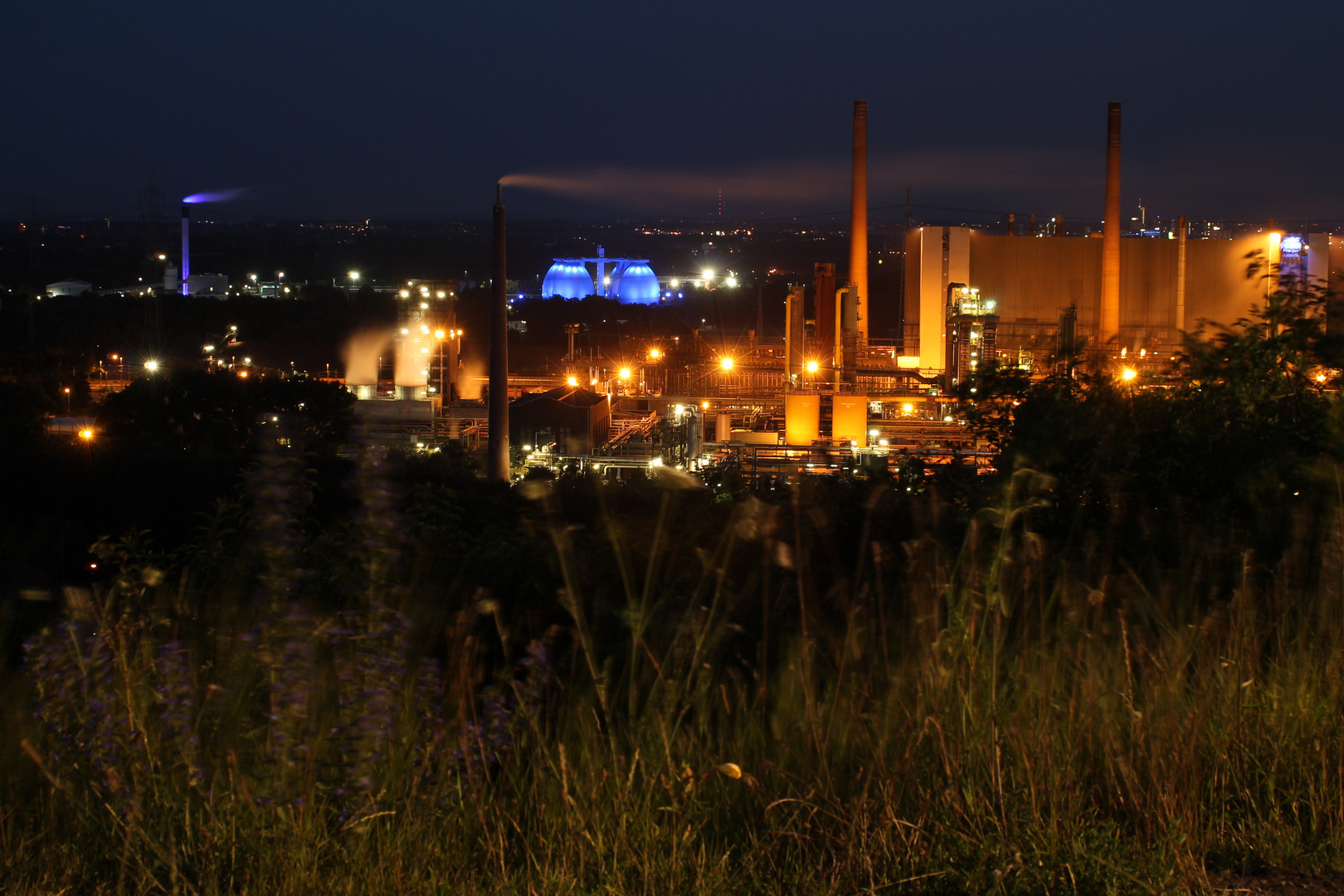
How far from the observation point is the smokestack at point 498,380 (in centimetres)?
1199

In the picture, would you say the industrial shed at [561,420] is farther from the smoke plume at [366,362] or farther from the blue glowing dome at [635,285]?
the blue glowing dome at [635,285]

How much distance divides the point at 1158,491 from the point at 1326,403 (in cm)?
56

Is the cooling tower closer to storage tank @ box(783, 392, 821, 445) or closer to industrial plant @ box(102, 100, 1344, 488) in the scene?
industrial plant @ box(102, 100, 1344, 488)

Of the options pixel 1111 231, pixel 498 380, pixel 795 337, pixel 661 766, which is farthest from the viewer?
pixel 1111 231

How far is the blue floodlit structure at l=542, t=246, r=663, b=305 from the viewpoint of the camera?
158 ft

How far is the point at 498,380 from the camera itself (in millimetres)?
12156

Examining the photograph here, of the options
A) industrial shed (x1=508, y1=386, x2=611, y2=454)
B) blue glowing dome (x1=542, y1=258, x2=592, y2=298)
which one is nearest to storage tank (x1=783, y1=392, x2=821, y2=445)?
industrial shed (x1=508, y1=386, x2=611, y2=454)

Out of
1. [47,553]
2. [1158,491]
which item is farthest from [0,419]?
[1158,491]

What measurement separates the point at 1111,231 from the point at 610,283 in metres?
31.8

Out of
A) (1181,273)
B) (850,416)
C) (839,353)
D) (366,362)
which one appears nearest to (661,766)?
(850,416)

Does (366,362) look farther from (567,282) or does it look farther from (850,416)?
(567,282)

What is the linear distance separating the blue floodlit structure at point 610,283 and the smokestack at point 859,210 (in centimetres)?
2654

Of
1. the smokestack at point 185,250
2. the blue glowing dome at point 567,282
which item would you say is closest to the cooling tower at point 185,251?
the smokestack at point 185,250

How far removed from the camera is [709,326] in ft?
142
